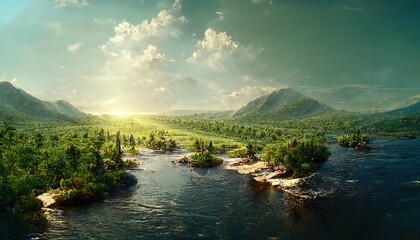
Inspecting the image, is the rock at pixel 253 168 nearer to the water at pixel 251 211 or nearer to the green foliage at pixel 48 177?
the water at pixel 251 211

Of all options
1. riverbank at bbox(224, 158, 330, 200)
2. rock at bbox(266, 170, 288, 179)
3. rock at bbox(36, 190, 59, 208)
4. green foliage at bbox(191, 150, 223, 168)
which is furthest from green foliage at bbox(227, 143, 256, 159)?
rock at bbox(36, 190, 59, 208)

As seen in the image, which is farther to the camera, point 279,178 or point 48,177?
point 279,178

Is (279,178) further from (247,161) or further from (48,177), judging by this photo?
(48,177)

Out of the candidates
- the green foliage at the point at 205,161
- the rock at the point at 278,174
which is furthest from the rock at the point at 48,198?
the green foliage at the point at 205,161

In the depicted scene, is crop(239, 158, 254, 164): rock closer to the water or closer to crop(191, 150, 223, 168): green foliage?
crop(191, 150, 223, 168): green foliage

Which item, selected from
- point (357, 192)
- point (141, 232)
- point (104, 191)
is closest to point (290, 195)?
point (357, 192)

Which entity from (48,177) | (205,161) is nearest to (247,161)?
(205,161)
